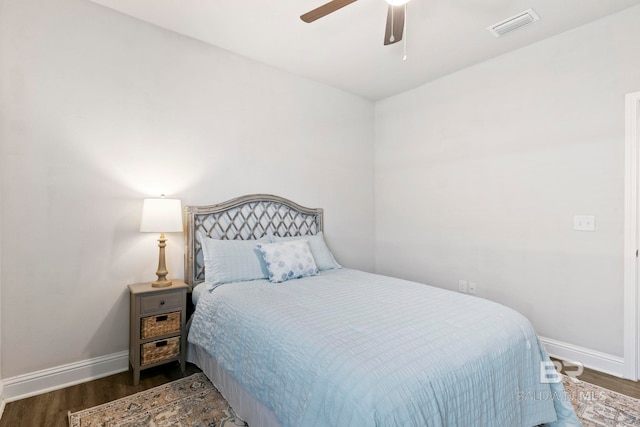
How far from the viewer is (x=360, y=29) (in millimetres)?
2752

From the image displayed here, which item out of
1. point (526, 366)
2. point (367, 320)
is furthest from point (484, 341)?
point (367, 320)

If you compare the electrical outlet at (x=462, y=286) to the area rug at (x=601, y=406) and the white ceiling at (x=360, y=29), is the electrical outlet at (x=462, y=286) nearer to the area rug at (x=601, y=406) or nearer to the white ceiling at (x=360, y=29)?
the area rug at (x=601, y=406)

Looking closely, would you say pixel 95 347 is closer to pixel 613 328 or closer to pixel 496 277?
pixel 496 277

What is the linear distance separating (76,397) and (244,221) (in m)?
1.80

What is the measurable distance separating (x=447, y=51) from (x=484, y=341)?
8.83ft

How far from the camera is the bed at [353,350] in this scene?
4.17ft

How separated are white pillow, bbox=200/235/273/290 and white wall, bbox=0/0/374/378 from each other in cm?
37

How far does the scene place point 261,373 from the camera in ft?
5.57

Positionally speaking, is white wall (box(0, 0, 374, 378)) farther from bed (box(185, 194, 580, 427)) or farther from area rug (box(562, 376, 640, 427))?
area rug (box(562, 376, 640, 427))

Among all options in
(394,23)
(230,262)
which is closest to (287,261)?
(230,262)

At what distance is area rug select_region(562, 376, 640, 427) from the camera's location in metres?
1.94

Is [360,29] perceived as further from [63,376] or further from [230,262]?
[63,376]

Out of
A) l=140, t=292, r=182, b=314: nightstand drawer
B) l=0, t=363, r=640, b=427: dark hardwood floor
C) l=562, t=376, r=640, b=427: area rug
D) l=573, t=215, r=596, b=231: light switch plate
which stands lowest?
l=562, t=376, r=640, b=427: area rug

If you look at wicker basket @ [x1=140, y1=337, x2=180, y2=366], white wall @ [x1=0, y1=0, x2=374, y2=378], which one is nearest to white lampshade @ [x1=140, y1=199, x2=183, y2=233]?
white wall @ [x1=0, y1=0, x2=374, y2=378]
